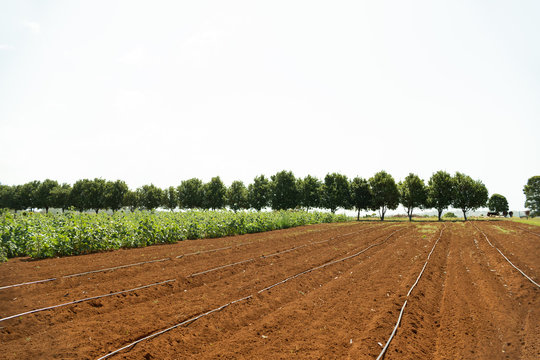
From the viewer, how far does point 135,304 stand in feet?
24.3

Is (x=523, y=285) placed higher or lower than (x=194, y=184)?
lower

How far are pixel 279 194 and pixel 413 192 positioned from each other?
29.0 meters

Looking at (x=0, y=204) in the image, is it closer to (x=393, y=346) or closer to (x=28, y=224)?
(x=28, y=224)

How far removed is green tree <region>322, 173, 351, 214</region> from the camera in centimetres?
6525

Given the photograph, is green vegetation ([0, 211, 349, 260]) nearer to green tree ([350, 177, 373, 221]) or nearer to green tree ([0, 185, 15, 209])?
green tree ([350, 177, 373, 221])

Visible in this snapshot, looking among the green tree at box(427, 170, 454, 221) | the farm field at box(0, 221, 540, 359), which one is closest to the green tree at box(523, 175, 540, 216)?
the green tree at box(427, 170, 454, 221)

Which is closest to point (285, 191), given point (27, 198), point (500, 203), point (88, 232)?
point (88, 232)

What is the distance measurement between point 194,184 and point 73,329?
73602 millimetres

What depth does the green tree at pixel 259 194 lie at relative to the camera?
69.4 meters

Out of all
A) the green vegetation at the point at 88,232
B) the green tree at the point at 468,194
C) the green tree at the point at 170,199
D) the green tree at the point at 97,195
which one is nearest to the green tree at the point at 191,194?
the green tree at the point at 170,199

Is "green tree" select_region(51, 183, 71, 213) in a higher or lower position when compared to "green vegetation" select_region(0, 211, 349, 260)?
higher

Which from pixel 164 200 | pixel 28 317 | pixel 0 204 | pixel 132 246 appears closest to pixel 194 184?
pixel 164 200

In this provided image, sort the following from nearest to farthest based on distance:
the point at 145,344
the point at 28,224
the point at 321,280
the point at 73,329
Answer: the point at 145,344
the point at 73,329
the point at 321,280
the point at 28,224

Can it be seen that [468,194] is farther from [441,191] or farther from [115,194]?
[115,194]
